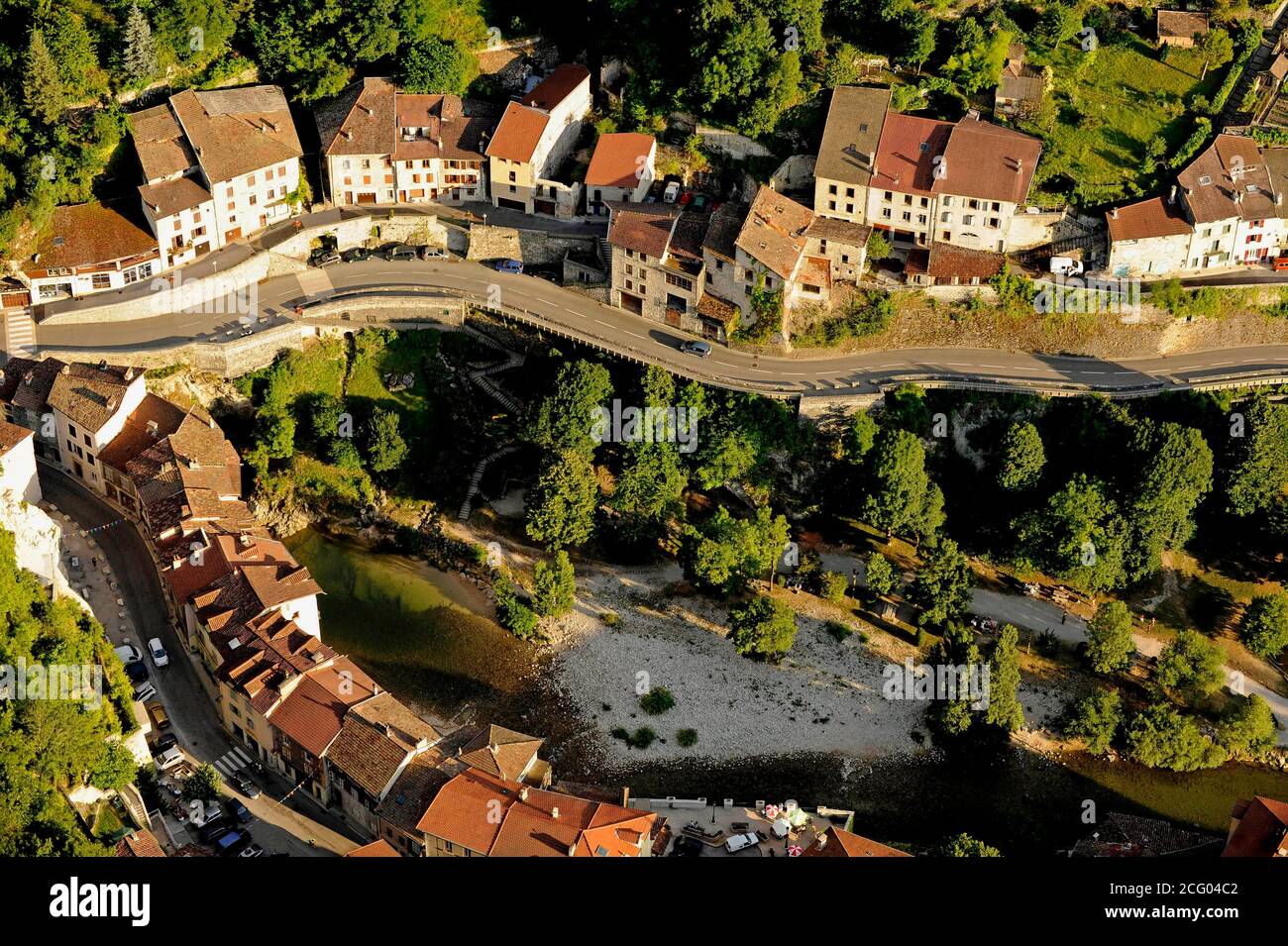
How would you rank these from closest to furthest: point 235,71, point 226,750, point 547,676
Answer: point 226,750 → point 547,676 → point 235,71

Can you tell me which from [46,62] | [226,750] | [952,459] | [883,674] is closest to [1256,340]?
[952,459]

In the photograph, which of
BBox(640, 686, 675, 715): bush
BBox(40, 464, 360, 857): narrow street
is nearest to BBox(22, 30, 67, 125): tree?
BBox(40, 464, 360, 857): narrow street

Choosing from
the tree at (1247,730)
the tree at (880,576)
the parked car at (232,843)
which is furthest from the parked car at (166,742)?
the tree at (1247,730)

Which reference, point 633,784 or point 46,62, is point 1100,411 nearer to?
point 633,784

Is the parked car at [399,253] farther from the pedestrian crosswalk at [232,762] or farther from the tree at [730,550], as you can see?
the pedestrian crosswalk at [232,762]

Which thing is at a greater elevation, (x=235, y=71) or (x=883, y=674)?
(x=235, y=71)

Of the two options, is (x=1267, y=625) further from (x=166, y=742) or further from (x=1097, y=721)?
(x=166, y=742)

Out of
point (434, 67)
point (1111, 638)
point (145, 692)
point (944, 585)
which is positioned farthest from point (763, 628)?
point (434, 67)
